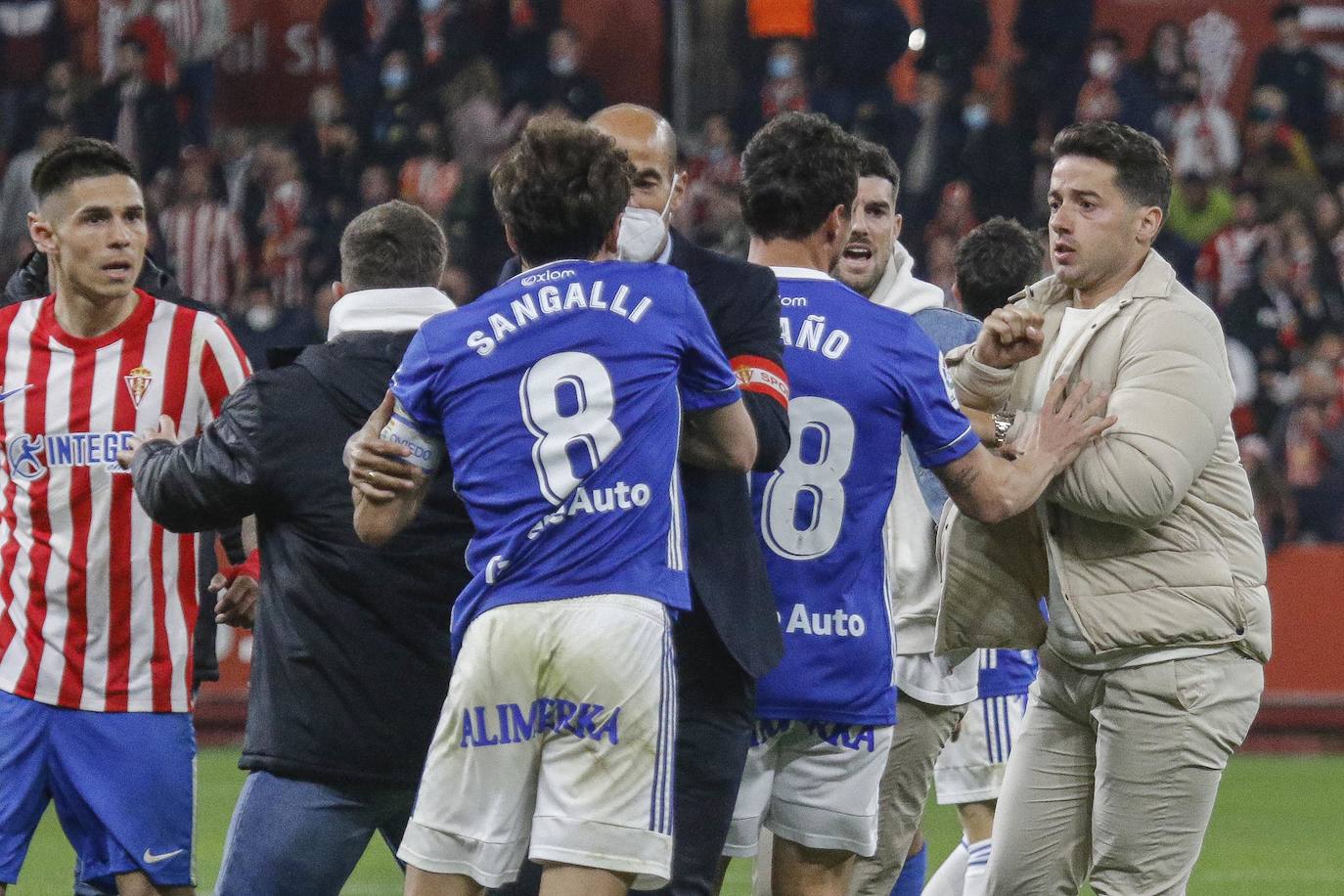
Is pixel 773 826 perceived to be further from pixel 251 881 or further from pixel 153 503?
pixel 153 503

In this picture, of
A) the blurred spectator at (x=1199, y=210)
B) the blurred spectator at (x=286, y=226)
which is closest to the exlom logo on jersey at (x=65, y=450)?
the blurred spectator at (x=286, y=226)

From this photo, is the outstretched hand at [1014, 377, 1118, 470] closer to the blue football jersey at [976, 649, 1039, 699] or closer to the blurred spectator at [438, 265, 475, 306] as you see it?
the blue football jersey at [976, 649, 1039, 699]

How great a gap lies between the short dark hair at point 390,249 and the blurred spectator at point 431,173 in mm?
10850

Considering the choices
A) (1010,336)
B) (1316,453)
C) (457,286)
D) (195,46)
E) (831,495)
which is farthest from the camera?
(195,46)

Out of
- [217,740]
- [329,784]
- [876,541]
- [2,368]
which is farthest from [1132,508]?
[217,740]

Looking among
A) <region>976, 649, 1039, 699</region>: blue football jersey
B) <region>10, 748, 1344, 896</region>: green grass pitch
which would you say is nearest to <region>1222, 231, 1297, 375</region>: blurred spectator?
<region>10, 748, 1344, 896</region>: green grass pitch

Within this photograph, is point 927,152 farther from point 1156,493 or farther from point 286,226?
point 1156,493

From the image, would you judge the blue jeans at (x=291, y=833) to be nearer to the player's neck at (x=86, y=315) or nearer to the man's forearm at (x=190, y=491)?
the man's forearm at (x=190, y=491)

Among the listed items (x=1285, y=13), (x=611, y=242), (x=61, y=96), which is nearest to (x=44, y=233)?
(x=611, y=242)

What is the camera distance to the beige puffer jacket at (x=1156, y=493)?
436 cm

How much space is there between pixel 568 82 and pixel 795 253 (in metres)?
11.5

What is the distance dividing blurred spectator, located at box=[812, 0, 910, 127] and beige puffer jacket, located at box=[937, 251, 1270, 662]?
11.2m

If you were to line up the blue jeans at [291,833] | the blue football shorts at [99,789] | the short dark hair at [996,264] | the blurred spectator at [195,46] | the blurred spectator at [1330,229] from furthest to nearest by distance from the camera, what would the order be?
the blurred spectator at [195,46] < the blurred spectator at [1330,229] < the short dark hair at [996,264] < the blue football shorts at [99,789] < the blue jeans at [291,833]

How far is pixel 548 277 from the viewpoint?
381 cm
